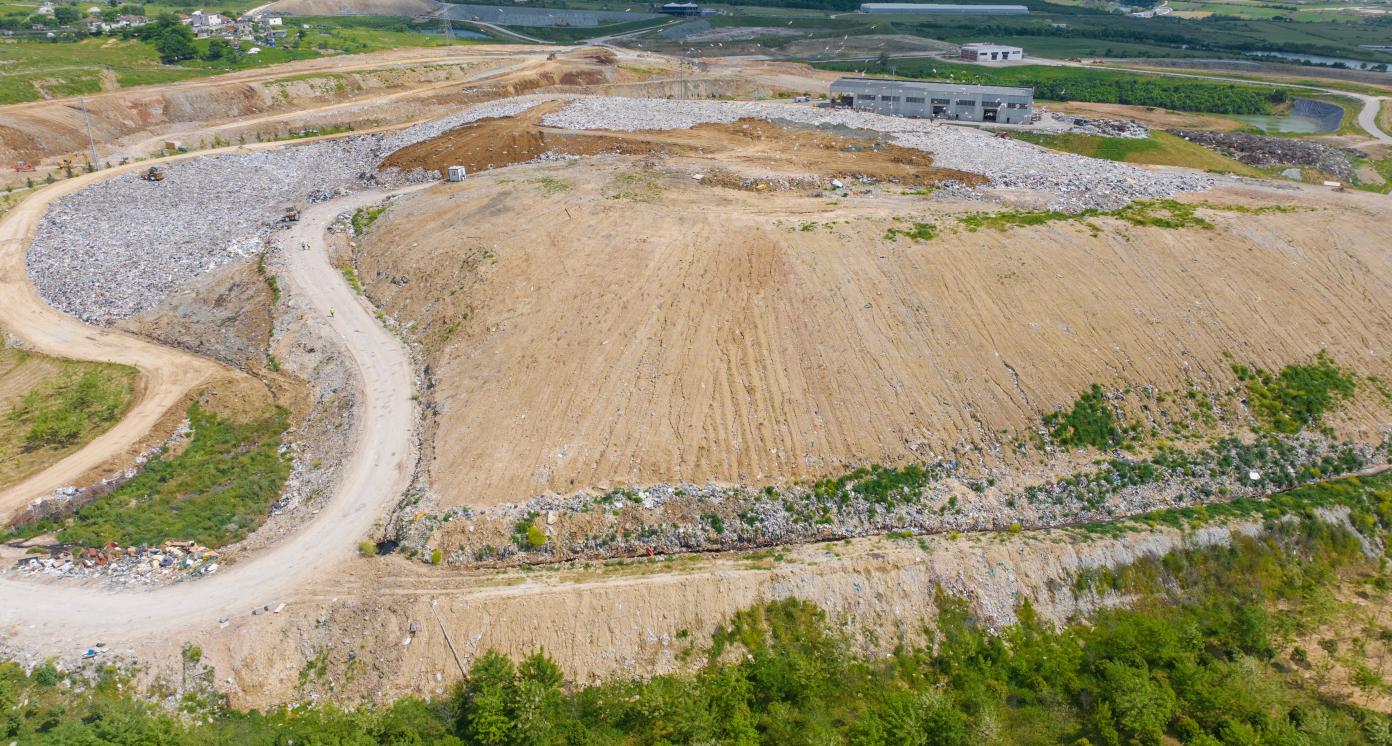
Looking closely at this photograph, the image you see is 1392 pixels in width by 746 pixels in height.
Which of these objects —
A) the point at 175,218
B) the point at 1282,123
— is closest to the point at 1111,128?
the point at 1282,123

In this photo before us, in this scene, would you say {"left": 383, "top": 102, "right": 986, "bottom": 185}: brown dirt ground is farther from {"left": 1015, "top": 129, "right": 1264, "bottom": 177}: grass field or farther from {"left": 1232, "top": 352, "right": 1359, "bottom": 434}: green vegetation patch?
{"left": 1232, "top": 352, "right": 1359, "bottom": 434}: green vegetation patch

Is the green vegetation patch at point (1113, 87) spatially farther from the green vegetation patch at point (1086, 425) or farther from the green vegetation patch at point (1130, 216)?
the green vegetation patch at point (1086, 425)

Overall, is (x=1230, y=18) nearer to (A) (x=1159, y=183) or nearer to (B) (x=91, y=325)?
(A) (x=1159, y=183)

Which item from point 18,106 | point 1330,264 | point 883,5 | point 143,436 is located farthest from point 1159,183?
point 883,5

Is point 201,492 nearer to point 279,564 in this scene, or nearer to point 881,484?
point 279,564

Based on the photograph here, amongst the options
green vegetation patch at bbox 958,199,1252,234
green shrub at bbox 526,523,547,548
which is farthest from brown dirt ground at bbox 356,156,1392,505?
green shrub at bbox 526,523,547,548
